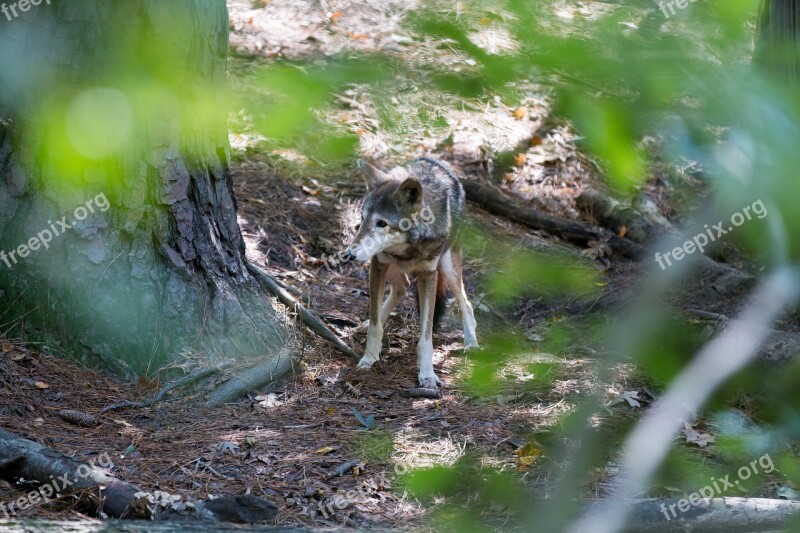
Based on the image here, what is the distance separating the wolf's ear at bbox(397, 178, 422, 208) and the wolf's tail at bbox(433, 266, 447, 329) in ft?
2.94

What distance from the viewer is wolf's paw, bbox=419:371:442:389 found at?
6.53m

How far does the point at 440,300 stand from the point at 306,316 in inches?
50.9

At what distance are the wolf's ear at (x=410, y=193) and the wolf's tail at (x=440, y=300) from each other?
896mm

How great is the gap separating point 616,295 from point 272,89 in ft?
16.7

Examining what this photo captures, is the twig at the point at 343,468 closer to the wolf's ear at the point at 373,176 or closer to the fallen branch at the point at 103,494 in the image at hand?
the fallen branch at the point at 103,494

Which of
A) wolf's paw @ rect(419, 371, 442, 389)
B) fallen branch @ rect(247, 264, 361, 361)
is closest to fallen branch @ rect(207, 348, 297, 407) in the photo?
fallen branch @ rect(247, 264, 361, 361)

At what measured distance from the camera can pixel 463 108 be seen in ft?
6.76

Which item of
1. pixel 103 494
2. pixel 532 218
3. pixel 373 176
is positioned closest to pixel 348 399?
pixel 373 176

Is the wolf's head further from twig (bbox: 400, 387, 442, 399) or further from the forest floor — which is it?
twig (bbox: 400, 387, 442, 399)

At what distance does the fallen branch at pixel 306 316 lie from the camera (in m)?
6.86

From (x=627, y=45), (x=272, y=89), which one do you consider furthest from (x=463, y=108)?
(x=627, y=45)

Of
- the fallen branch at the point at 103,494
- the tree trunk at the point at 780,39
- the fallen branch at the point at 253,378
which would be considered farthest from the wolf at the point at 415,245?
the tree trunk at the point at 780,39

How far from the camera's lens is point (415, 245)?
6852 millimetres

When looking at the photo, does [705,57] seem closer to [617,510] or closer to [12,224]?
[617,510]
